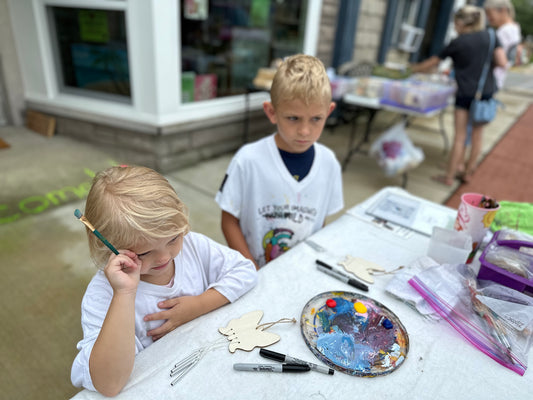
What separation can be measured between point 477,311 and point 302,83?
34.5 inches

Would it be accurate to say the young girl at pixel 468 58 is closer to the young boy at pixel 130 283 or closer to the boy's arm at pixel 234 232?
the boy's arm at pixel 234 232

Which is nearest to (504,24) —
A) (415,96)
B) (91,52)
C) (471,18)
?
(471,18)

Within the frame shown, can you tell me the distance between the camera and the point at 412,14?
746cm

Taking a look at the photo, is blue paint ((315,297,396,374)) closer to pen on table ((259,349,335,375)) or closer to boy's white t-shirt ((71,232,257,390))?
pen on table ((259,349,335,375))

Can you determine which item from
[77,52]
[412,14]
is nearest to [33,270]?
[77,52]

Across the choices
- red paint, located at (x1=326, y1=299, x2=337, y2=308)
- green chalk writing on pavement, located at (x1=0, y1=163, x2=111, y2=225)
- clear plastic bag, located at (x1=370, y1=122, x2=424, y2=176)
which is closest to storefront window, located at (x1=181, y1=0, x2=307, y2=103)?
green chalk writing on pavement, located at (x1=0, y1=163, x2=111, y2=225)

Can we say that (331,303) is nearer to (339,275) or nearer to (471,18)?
(339,275)

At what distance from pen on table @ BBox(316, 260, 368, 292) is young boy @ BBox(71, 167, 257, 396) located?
Result: 0.29 metres

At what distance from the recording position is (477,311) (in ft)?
3.22

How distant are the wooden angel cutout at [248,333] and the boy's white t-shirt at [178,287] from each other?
0.28 ft

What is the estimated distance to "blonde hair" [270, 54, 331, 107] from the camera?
1.25m

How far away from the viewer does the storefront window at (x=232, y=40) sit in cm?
382

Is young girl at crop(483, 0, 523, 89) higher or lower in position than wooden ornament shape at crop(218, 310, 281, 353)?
higher

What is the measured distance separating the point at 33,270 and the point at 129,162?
5.39ft
